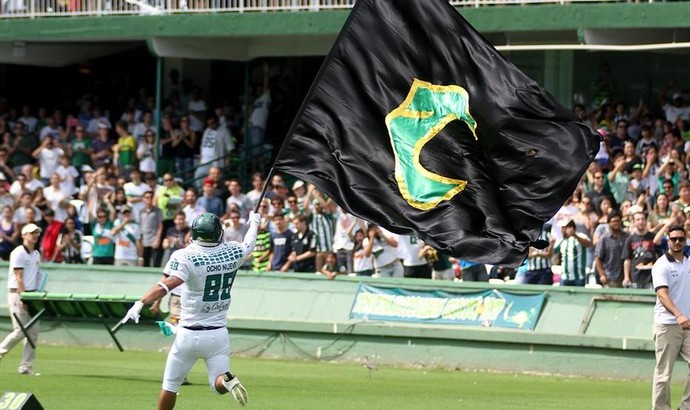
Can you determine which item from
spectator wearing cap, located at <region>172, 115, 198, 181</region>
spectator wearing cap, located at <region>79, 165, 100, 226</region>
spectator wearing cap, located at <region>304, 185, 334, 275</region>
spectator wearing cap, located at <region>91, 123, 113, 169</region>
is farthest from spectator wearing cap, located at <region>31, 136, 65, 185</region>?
spectator wearing cap, located at <region>304, 185, 334, 275</region>

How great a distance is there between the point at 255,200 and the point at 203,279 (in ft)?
40.1

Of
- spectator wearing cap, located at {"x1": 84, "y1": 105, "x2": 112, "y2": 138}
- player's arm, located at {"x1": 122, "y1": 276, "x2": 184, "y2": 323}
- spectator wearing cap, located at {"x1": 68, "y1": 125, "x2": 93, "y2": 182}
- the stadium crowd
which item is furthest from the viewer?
spectator wearing cap, located at {"x1": 84, "y1": 105, "x2": 112, "y2": 138}

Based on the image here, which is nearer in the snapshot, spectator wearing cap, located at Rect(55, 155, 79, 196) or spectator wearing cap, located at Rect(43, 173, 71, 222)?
spectator wearing cap, located at Rect(43, 173, 71, 222)

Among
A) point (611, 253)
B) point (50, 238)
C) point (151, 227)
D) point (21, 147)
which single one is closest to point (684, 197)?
point (611, 253)

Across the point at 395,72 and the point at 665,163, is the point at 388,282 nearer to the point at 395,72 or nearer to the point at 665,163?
the point at 665,163

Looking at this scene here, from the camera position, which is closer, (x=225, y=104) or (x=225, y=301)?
(x=225, y=301)

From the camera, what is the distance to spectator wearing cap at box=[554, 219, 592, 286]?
2031 cm

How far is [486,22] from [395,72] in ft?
40.2

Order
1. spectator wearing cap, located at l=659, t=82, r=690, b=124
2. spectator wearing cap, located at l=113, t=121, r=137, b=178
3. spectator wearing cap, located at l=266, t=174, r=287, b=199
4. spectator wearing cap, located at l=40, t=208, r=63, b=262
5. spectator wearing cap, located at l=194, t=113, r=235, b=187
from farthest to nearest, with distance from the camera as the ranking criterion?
spectator wearing cap, located at l=113, t=121, r=137, b=178, spectator wearing cap, located at l=194, t=113, r=235, b=187, spectator wearing cap, located at l=40, t=208, r=63, b=262, spectator wearing cap, located at l=266, t=174, r=287, b=199, spectator wearing cap, located at l=659, t=82, r=690, b=124

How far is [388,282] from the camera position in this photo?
845 inches

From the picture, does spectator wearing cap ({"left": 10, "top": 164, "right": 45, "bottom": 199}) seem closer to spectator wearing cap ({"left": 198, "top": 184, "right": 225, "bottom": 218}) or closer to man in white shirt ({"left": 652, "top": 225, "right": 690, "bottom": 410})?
spectator wearing cap ({"left": 198, "top": 184, "right": 225, "bottom": 218})

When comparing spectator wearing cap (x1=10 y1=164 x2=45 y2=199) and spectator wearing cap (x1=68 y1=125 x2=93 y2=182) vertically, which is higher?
spectator wearing cap (x1=68 y1=125 x2=93 y2=182)

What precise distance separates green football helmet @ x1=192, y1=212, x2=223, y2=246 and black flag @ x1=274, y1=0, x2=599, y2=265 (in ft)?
2.46

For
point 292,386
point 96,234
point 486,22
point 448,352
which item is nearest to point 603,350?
point 448,352
